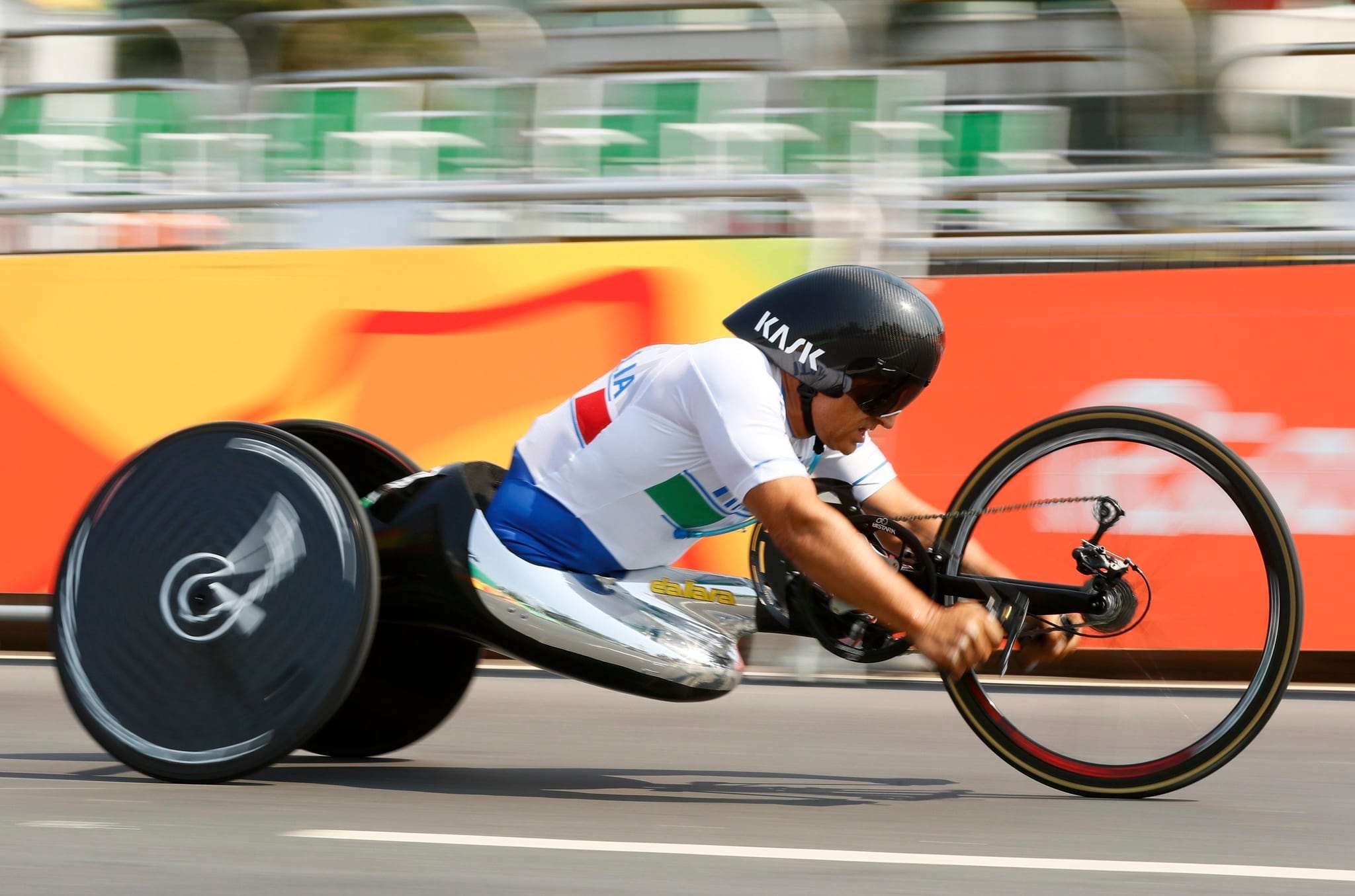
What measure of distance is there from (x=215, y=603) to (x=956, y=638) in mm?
1718

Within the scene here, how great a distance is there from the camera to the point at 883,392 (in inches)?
161

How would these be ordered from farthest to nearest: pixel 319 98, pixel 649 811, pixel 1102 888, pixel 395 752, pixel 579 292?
pixel 319 98 < pixel 579 292 < pixel 395 752 < pixel 649 811 < pixel 1102 888

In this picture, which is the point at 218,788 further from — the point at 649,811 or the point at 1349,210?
the point at 1349,210

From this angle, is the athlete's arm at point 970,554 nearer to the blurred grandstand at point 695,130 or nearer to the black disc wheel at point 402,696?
the black disc wheel at point 402,696

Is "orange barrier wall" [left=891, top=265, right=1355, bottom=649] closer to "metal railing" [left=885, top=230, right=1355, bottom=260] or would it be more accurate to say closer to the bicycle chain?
"metal railing" [left=885, top=230, right=1355, bottom=260]

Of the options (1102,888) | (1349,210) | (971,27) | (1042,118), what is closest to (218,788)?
(1102,888)

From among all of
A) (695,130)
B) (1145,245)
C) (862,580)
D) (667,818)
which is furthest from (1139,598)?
(695,130)

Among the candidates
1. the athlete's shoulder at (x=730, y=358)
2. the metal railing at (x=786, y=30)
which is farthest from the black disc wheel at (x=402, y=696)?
the metal railing at (x=786, y=30)

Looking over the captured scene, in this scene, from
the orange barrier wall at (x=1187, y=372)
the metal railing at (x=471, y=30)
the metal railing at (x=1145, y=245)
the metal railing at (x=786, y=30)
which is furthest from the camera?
the metal railing at (x=471, y=30)

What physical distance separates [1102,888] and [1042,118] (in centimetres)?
639

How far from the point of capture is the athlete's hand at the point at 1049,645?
4.11 metres

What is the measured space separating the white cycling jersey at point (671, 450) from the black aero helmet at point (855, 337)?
0.23 ft

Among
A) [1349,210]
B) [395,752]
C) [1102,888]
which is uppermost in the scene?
[1349,210]

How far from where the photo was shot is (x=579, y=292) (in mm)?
7074
